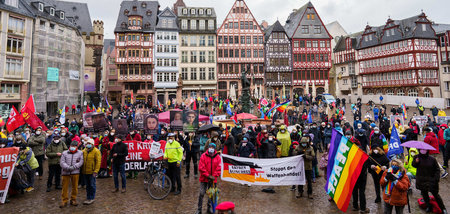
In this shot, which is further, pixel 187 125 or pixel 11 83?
pixel 11 83

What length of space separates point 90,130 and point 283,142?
10.1 m

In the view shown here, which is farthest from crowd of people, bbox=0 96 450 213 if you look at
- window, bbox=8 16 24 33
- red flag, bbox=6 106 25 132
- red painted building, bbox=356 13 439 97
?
red painted building, bbox=356 13 439 97

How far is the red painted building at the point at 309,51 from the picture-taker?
159 ft

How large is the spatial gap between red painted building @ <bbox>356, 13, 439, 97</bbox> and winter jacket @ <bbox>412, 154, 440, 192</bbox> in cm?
4251

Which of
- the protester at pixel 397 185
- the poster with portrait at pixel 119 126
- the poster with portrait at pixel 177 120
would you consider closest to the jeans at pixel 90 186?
the poster with portrait at pixel 119 126

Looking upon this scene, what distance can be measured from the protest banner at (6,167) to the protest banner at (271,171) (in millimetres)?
6408

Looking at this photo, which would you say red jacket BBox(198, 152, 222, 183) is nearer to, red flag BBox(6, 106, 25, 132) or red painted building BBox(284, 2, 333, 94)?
red flag BBox(6, 106, 25, 132)

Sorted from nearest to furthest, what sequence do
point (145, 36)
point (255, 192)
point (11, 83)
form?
point (255, 192) < point (11, 83) < point (145, 36)

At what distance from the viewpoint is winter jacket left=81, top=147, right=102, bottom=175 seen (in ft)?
24.3

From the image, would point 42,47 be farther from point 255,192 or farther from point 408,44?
point 408,44

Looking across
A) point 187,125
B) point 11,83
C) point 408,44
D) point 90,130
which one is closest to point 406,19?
point 408,44

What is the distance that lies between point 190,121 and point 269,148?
5.90 m

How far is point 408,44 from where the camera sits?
4169 cm

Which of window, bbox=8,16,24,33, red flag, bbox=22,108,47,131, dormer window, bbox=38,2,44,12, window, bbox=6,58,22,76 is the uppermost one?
dormer window, bbox=38,2,44,12
